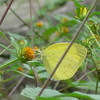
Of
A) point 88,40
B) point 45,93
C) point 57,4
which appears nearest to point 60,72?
point 88,40

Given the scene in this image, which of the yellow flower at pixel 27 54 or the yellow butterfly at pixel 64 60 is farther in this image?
the yellow butterfly at pixel 64 60

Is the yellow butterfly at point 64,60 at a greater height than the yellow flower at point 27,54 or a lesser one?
lesser

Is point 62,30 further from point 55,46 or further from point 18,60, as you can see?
point 18,60

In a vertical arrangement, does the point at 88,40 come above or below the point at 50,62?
above

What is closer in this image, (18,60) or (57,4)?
(18,60)

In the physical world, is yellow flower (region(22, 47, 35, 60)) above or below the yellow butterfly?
above

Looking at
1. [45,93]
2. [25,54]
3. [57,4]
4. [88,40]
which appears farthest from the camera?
[57,4]

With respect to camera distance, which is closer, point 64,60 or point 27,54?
point 27,54

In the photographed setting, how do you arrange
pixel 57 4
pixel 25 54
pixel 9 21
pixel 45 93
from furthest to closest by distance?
pixel 57 4 < pixel 9 21 < pixel 25 54 < pixel 45 93

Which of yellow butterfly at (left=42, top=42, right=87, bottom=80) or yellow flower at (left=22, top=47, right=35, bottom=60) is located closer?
yellow flower at (left=22, top=47, right=35, bottom=60)
